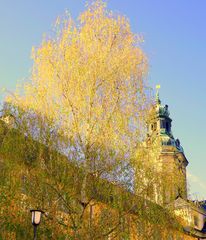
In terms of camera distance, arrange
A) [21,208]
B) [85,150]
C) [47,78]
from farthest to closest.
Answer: [47,78], [85,150], [21,208]

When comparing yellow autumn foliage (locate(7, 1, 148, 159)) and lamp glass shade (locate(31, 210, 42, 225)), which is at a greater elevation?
yellow autumn foliage (locate(7, 1, 148, 159))

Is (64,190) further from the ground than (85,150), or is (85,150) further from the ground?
(85,150)

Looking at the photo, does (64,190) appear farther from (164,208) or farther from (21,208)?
(164,208)

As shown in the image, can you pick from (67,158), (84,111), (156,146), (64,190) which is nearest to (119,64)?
(84,111)

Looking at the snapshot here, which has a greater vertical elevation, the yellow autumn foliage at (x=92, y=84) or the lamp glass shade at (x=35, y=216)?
the yellow autumn foliage at (x=92, y=84)

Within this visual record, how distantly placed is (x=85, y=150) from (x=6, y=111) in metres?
3.50

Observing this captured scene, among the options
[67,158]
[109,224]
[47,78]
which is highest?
[47,78]

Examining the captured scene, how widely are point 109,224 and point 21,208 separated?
343cm

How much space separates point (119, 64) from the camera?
18422mm

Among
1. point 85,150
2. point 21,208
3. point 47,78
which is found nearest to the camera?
point 21,208

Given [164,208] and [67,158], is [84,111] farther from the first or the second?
[164,208]

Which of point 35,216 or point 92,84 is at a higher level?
point 92,84

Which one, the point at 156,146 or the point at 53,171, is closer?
the point at 53,171

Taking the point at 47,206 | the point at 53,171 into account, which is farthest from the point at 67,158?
the point at 47,206
